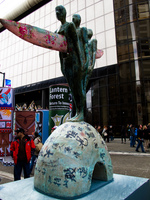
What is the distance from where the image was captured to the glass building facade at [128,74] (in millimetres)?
16156

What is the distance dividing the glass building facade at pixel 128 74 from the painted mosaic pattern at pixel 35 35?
15.0m

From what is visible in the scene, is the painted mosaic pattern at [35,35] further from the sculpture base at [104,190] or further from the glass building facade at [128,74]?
the glass building facade at [128,74]

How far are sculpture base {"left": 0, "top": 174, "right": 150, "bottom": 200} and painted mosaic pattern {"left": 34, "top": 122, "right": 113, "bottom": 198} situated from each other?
12 centimetres

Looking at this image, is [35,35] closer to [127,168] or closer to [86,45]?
[86,45]

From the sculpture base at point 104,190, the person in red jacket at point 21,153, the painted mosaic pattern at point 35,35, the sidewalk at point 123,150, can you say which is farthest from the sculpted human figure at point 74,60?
the sidewalk at point 123,150

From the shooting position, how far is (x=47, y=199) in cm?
205

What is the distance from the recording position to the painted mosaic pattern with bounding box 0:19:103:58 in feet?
6.97

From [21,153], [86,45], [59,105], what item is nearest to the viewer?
[86,45]

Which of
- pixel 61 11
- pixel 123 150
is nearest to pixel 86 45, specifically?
pixel 61 11

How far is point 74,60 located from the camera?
2959 mm

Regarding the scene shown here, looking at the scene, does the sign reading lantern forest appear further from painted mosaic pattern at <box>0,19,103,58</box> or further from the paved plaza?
painted mosaic pattern at <box>0,19,103,58</box>

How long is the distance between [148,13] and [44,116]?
15896mm

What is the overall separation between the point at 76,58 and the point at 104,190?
2244mm

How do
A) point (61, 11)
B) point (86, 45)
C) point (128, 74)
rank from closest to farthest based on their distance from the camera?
point (61, 11) < point (86, 45) < point (128, 74)
